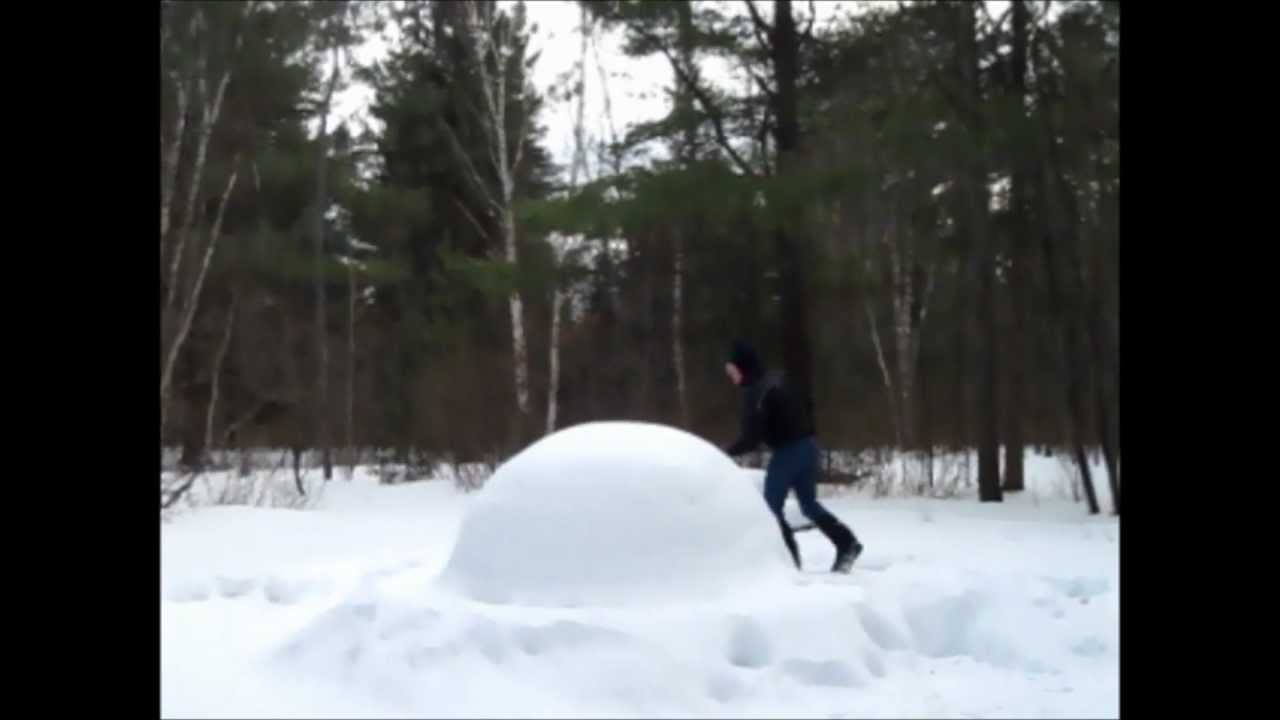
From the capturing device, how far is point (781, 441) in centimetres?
684

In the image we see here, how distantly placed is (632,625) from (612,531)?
79 centimetres

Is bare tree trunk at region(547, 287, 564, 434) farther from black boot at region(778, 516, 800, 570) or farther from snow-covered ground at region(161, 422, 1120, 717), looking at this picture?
black boot at region(778, 516, 800, 570)

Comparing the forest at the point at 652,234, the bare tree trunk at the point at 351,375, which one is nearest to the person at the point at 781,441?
the forest at the point at 652,234

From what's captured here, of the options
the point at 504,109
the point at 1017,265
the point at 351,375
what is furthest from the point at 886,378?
the point at 351,375

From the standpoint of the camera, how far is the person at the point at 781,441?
680 cm

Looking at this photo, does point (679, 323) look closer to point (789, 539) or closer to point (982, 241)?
point (982, 241)

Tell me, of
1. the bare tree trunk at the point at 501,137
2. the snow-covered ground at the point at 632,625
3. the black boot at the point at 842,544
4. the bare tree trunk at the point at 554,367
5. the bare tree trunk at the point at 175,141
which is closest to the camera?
the snow-covered ground at the point at 632,625

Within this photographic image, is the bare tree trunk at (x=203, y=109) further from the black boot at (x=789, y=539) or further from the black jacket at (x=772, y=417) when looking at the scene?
the black boot at (x=789, y=539)

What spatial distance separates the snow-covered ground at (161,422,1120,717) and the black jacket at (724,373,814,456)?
1.05ft
